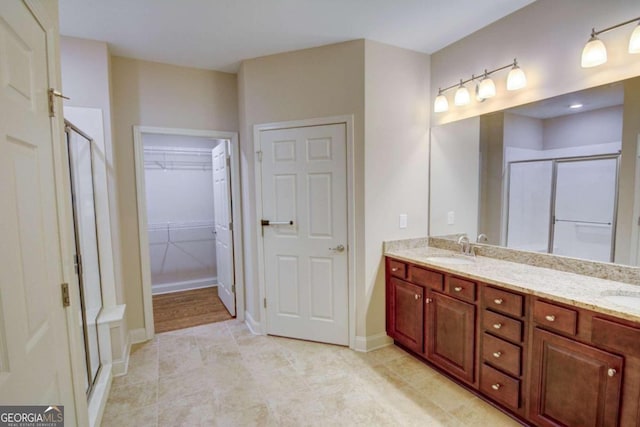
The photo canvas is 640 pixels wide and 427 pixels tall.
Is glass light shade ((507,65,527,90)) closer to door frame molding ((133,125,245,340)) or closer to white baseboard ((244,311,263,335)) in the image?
door frame molding ((133,125,245,340))

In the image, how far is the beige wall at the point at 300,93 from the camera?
2.66 metres

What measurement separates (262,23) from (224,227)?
7.19 ft

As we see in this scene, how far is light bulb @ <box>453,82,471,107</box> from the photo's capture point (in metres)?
2.58

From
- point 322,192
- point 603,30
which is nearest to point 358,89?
point 322,192

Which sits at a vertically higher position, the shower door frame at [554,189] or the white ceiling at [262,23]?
the white ceiling at [262,23]

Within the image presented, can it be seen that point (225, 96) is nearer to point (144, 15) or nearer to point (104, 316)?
point (144, 15)

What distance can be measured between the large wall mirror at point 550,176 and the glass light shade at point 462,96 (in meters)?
0.17

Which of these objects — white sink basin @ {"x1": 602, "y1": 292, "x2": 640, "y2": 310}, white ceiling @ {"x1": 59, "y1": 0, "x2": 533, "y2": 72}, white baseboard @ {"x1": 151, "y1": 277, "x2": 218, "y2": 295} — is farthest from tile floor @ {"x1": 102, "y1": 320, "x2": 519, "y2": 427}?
white ceiling @ {"x1": 59, "y1": 0, "x2": 533, "y2": 72}

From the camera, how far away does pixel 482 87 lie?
95.3 inches

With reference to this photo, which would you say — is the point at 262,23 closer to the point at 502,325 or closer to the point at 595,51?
the point at 595,51

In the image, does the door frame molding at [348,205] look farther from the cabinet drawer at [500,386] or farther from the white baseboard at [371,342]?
the cabinet drawer at [500,386]

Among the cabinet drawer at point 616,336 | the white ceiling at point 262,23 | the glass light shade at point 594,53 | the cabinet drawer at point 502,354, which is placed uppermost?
the white ceiling at point 262,23

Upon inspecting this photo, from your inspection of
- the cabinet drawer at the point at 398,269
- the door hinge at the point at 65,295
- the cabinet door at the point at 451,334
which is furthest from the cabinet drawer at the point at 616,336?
the door hinge at the point at 65,295

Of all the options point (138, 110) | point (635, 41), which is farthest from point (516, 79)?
point (138, 110)
